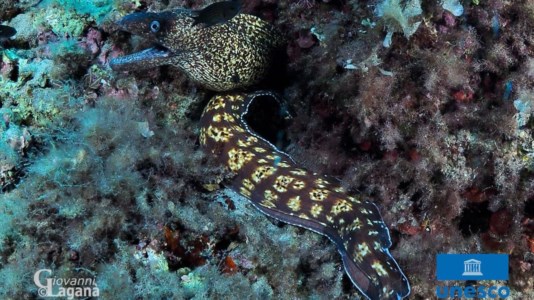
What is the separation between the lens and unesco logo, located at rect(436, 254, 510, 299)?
3916 millimetres

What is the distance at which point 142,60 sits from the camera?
436 cm

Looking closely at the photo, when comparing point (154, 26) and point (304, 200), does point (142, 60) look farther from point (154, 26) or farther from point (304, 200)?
point (304, 200)

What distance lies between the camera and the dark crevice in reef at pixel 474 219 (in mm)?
4004

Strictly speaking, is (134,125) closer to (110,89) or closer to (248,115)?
(110,89)

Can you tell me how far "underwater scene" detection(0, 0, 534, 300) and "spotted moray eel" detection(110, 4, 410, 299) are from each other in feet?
0.06

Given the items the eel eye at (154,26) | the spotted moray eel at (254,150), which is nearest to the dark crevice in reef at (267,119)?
the spotted moray eel at (254,150)

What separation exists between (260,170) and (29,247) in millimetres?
2178

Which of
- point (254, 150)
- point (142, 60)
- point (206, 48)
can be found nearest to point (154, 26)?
point (142, 60)

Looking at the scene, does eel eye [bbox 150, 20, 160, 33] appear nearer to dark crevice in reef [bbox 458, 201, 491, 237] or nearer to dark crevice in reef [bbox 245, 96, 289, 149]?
dark crevice in reef [bbox 245, 96, 289, 149]

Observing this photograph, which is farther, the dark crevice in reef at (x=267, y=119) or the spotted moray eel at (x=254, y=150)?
the dark crevice in reef at (x=267, y=119)

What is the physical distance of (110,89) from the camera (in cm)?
462

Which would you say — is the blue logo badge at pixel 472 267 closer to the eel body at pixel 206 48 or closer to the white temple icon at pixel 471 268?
the white temple icon at pixel 471 268

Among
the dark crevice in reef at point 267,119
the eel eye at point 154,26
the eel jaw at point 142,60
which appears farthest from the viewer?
the dark crevice in reef at point 267,119

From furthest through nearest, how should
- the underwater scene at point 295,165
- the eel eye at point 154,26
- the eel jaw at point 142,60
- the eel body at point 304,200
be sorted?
the eel jaw at point 142,60 < the eel eye at point 154,26 < the eel body at point 304,200 < the underwater scene at point 295,165
